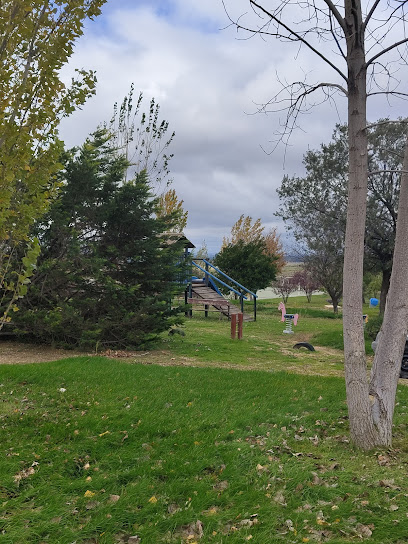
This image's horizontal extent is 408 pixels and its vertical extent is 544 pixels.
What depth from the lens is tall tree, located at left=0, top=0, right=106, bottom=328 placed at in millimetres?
3527

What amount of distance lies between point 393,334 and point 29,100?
3775 millimetres

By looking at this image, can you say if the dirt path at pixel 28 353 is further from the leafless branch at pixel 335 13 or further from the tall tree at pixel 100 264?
the leafless branch at pixel 335 13

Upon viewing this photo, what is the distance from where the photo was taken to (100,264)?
30.3 ft

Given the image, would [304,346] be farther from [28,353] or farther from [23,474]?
[23,474]

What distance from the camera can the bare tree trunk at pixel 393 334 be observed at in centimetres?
401

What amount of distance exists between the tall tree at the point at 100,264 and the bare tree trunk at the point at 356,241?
613 centimetres

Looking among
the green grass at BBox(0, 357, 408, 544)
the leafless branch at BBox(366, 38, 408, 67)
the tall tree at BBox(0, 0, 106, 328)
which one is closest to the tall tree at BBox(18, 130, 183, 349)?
the green grass at BBox(0, 357, 408, 544)

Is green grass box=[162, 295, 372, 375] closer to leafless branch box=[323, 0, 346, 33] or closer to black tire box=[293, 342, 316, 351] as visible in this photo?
black tire box=[293, 342, 316, 351]

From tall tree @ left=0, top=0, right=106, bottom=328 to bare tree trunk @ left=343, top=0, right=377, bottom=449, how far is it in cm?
229

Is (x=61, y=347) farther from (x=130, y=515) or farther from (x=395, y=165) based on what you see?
(x=395, y=165)

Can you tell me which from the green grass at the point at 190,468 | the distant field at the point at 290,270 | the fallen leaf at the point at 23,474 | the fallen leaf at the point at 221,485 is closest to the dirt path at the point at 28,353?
the green grass at the point at 190,468

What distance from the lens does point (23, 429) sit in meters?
4.45

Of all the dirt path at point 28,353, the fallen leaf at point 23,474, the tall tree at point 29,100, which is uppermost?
the tall tree at point 29,100

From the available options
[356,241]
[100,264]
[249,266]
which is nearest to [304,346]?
[100,264]
